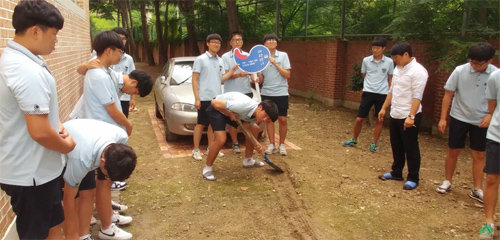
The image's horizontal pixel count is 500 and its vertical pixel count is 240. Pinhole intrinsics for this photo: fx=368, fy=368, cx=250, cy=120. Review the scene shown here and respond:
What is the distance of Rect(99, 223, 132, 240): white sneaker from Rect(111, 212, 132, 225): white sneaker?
0.72ft

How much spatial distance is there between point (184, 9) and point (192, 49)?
89.3 inches

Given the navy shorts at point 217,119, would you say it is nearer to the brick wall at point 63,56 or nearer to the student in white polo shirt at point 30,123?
the brick wall at point 63,56

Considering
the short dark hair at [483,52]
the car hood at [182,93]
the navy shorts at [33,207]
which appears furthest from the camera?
the car hood at [182,93]

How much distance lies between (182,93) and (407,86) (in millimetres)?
3631

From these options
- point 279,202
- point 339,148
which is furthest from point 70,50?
point 339,148

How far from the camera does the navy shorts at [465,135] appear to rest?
13.2 ft

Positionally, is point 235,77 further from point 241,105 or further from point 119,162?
point 119,162

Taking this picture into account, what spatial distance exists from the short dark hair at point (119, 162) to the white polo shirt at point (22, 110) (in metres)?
0.33

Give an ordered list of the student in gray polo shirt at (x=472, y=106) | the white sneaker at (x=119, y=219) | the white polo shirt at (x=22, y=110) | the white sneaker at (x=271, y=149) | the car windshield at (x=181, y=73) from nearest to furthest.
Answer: the white polo shirt at (x=22, y=110)
the white sneaker at (x=119, y=219)
the student in gray polo shirt at (x=472, y=106)
the white sneaker at (x=271, y=149)
the car windshield at (x=181, y=73)

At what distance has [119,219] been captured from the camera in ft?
11.5

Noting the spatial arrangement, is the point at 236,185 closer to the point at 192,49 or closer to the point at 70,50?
the point at 70,50

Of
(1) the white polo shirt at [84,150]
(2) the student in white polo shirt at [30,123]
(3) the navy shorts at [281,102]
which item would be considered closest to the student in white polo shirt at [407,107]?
(3) the navy shorts at [281,102]

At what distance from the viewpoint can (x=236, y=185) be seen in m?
4.60

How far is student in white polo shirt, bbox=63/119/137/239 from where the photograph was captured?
232cm
